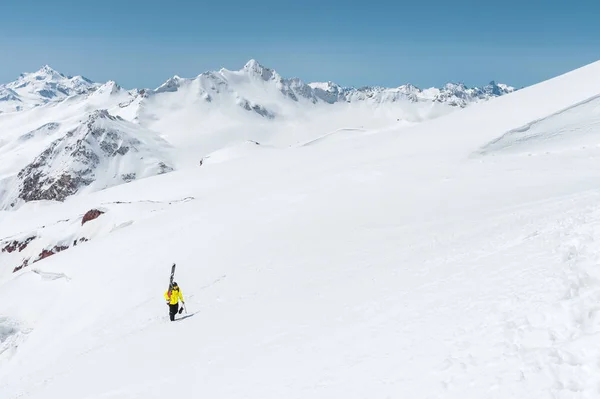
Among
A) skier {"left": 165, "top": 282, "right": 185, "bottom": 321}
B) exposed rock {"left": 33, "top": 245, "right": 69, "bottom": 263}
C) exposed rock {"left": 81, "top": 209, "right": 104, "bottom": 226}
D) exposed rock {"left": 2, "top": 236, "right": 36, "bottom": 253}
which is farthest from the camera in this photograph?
exposed rock {"left": 2, "top": 236, "right": 36, "bottom": 253}

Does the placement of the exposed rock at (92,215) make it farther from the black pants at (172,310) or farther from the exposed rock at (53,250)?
the black pants at (172,310)

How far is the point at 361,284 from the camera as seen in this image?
1573 centimetres

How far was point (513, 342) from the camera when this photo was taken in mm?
8656

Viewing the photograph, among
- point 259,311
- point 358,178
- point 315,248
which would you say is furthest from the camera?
point 358,178

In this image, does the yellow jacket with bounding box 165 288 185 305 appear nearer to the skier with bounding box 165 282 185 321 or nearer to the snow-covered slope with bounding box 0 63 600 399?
the skier with bounding box 165 282 185 321

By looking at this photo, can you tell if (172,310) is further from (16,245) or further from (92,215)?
(16,245)

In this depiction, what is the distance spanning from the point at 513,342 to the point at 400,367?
2.26m

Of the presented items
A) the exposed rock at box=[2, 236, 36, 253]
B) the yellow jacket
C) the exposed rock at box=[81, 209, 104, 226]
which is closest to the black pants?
the yellow jacket

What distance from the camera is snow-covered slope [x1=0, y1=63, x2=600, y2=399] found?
29.7 feet

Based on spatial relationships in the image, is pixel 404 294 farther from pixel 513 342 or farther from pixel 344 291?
pixel 513 342

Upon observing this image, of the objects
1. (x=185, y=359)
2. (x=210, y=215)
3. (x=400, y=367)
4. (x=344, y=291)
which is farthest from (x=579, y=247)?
(x=210, y=215)

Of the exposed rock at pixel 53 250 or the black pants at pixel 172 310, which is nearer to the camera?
the black pants at pixel 172 310

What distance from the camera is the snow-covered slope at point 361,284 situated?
9055mm

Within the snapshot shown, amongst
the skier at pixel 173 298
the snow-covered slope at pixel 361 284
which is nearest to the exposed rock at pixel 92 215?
the snow-covered slope at pixel 361 284
